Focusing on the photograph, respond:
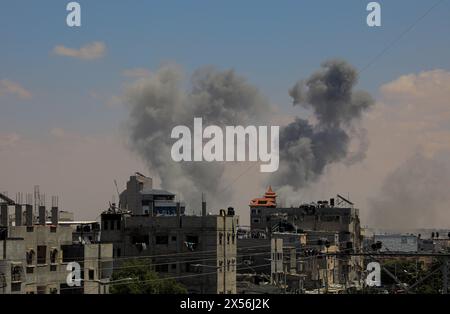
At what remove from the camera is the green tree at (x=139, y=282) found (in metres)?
77.2

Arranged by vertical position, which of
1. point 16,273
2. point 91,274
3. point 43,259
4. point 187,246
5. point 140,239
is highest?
point 140,239

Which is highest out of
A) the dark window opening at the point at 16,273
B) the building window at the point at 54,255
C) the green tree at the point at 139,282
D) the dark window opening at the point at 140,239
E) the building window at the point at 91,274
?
the dark window opening at the point at 140,239

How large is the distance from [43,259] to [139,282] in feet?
32.8

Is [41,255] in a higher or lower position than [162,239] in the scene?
lower

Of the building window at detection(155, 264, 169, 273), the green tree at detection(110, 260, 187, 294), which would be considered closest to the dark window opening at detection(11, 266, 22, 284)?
the green tree at detection(110, 260, 187, 294)

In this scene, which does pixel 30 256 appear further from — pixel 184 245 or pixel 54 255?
pixel 184 245

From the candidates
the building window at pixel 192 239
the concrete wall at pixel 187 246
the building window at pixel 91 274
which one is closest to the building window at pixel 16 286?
the building window at pixel 91 274

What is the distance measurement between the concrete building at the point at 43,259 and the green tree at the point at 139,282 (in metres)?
1.45

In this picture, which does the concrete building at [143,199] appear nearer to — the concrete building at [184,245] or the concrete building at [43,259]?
the concrete building at [184,245]

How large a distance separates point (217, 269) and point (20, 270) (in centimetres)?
3311

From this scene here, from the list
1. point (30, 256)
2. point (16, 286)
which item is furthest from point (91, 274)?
point (16, 286)

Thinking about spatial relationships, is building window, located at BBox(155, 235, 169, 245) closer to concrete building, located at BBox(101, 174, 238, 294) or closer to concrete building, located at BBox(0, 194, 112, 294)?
concrete building, located at BBox(101, 174, 238, 294)

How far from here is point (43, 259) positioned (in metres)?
70.7
